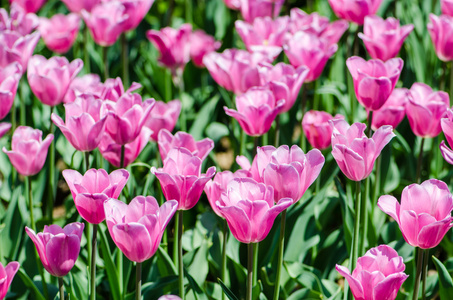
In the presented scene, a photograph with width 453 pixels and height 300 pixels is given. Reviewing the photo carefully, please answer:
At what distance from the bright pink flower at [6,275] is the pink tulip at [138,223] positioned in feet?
0.76

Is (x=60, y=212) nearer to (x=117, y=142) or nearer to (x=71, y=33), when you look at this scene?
(x=71, y=33)

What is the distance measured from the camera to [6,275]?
1.43 metres

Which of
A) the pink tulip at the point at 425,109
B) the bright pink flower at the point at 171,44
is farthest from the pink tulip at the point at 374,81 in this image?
the bright pink flower at the point at 171,44

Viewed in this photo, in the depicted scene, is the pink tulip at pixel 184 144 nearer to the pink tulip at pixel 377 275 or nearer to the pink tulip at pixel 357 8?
the pink tulip at pixel 377 275

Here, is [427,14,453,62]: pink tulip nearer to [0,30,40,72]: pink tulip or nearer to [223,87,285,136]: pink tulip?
[223,87,285,136]: pink tulip

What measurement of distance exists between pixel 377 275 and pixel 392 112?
790 millimetres

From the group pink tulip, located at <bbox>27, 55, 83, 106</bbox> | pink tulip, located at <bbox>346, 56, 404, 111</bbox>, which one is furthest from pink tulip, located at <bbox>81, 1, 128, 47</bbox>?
pink tulip, located at <bbox>346, 56, 404, 111</bbox>

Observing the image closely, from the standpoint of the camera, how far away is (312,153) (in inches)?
59.6

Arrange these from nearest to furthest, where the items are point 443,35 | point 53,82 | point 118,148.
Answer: point 118,148 < point 53,82 < point 443,35

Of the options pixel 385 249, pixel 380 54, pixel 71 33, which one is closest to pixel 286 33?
pixel 380 54

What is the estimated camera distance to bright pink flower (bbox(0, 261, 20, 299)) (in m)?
1.40

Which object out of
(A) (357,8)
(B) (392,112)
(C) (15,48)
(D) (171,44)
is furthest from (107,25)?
(B) (392,112)

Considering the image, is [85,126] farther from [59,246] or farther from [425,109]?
[425,109]

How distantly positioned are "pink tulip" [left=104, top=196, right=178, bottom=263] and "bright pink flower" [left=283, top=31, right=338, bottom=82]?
1.09 meters
